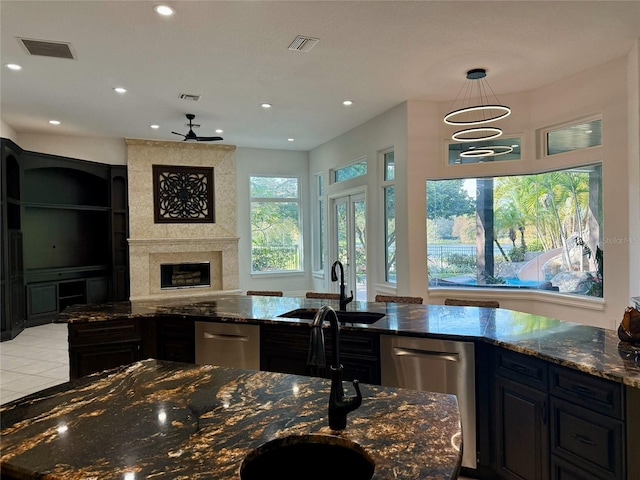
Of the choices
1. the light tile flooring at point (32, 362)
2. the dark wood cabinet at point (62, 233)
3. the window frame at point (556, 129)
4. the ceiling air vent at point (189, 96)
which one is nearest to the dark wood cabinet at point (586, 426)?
the window frame at point (556, 129)

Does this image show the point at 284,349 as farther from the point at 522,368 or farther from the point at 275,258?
the point at 275,258

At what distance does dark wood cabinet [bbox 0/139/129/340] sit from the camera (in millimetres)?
6988

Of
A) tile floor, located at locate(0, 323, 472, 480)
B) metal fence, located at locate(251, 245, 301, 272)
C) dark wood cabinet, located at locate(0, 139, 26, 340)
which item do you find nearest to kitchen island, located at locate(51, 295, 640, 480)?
tile floor, located at locate(0, 323, 472, 480)

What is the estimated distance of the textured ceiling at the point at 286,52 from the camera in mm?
3402

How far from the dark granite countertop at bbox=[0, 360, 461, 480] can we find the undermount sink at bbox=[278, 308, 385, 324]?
147 centimetres

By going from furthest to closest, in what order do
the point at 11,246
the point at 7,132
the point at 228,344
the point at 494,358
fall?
the point at 7,132
the point at 11,246
the point at 228,344
the point at 494,358

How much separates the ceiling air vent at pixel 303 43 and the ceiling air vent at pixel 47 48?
215cm

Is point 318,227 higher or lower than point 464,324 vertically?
higher

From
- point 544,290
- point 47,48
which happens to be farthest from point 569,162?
point 47,48

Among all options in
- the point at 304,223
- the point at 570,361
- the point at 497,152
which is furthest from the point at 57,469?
the point at 304,223

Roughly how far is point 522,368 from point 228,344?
80.2 inches

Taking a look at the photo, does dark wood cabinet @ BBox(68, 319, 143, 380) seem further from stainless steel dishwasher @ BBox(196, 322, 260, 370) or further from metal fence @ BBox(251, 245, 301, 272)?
metal fence @ BBox(251, 245, 301, 272)

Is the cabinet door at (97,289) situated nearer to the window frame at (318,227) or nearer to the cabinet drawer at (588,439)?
the window frame at (318,227)

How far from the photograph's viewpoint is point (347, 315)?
132 inches
